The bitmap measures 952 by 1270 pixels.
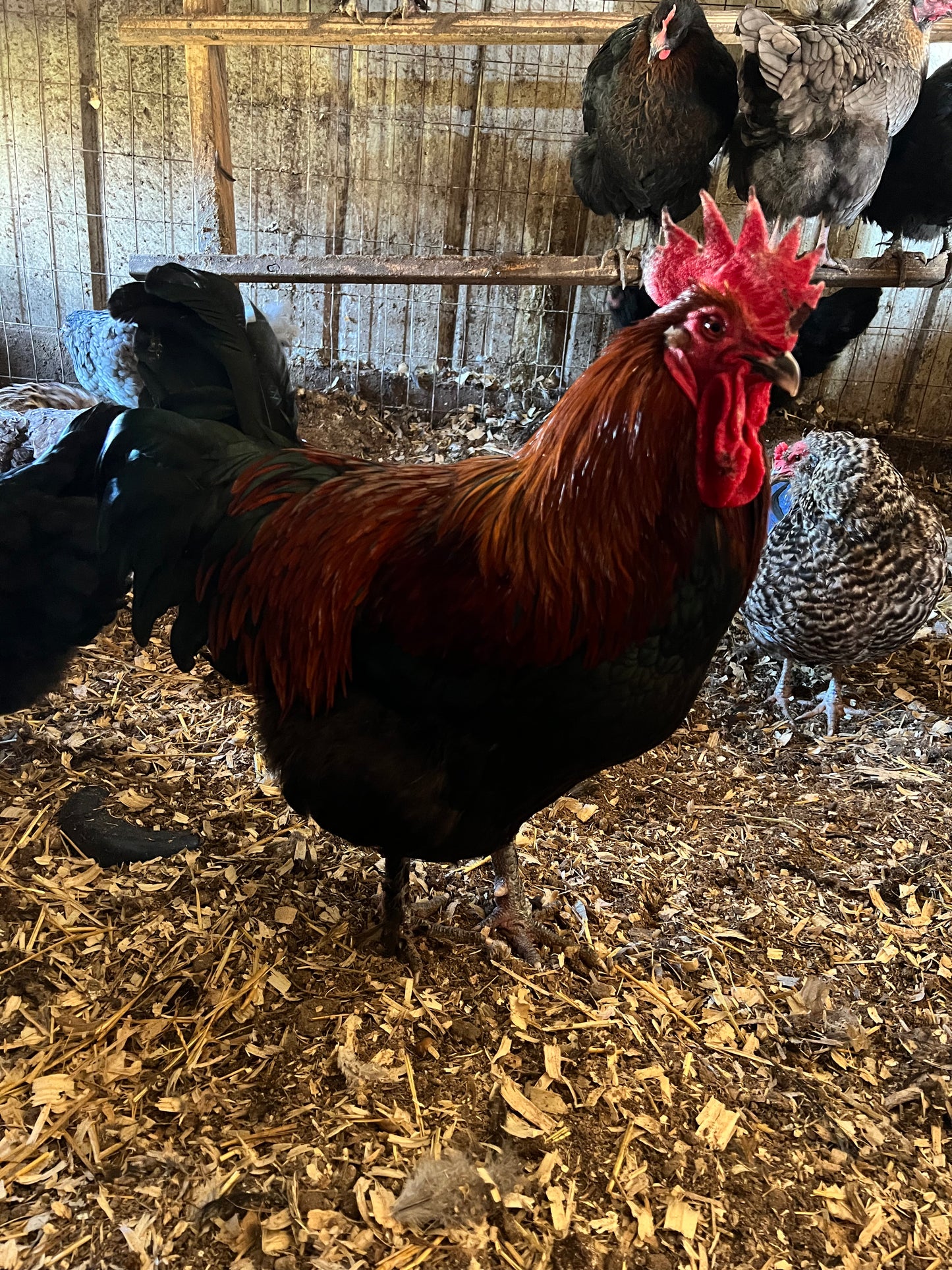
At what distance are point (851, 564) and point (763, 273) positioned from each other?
89.9 inches

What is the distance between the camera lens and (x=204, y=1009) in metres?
2.26

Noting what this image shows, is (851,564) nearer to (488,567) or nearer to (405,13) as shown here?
(488,567)

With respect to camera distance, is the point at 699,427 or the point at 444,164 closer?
the point at 699,427

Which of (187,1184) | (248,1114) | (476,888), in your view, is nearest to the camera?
(187,1184)

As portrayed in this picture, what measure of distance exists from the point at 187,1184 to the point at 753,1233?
1319 mm

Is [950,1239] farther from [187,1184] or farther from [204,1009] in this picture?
[204,1009]

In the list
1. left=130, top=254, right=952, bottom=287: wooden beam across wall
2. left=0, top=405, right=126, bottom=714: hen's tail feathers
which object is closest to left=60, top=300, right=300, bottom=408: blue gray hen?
left=130, top=254, right=952, bottom=287: wooden beam across wall

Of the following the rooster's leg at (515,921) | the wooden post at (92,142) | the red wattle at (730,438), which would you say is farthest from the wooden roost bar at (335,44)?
the rooster's leg at (515,921)

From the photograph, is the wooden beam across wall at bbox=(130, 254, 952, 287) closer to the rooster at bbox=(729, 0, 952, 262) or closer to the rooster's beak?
the rooster at bbox=(729, 0, 952, 262)

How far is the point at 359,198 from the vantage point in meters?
6.15

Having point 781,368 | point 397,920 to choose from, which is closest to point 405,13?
point 781,368

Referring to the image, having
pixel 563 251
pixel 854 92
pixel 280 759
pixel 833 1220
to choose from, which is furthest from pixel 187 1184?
pixel 563 251

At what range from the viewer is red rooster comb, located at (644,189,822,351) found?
5.55 feet

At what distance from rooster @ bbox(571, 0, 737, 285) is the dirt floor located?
335cm
